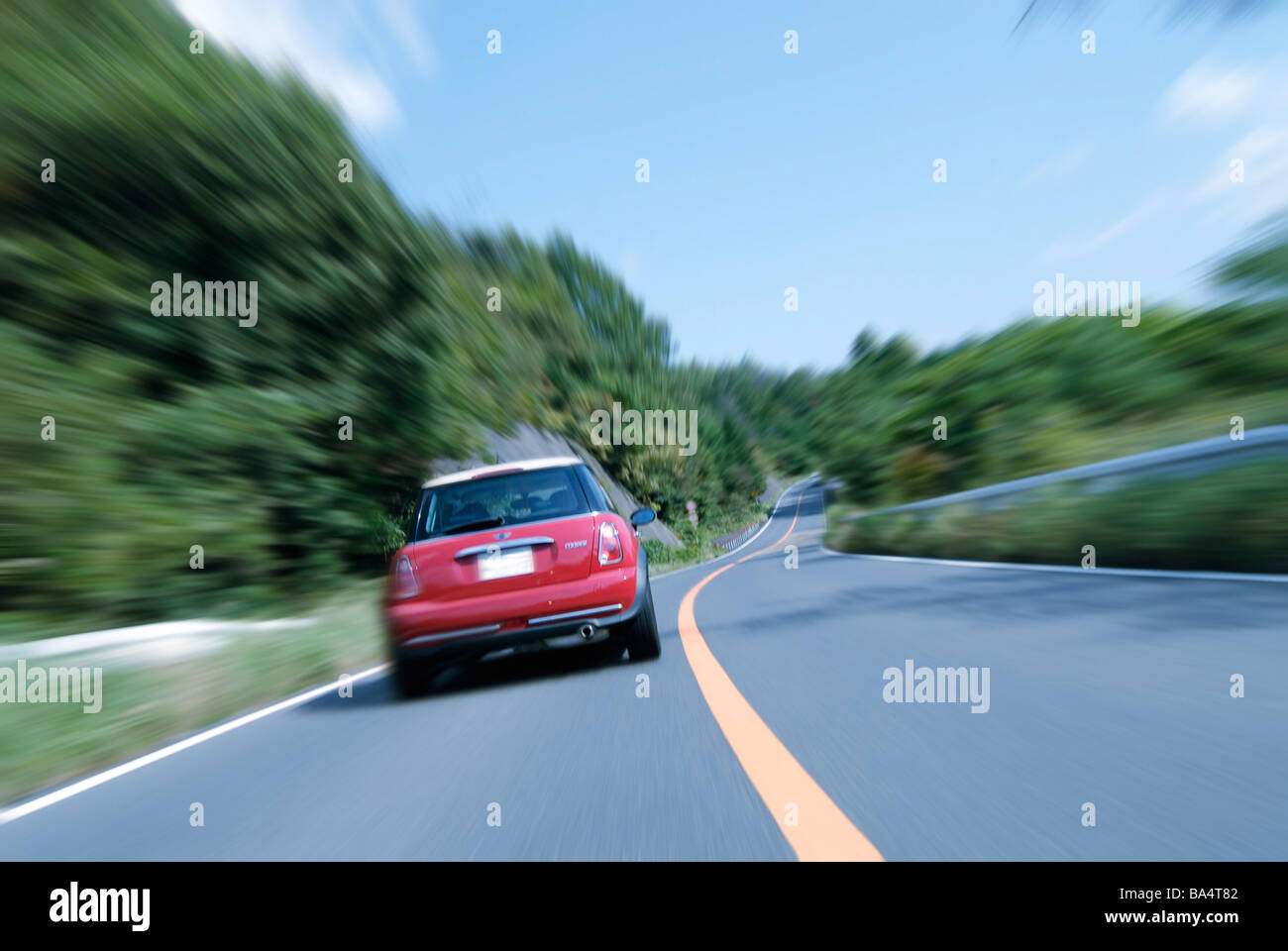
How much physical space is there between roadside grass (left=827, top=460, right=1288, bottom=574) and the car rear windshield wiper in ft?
21.1

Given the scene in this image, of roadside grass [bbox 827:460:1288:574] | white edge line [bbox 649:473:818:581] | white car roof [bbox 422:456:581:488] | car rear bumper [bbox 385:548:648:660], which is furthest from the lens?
white edge line [bbox 649:473:818:581]

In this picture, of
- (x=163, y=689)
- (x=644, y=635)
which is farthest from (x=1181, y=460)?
(x=163, y=689)

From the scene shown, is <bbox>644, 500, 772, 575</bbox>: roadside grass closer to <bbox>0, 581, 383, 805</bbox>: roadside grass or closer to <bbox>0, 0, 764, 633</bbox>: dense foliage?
<bbox>0, 0, 764, 633</bbox>: dense foliage

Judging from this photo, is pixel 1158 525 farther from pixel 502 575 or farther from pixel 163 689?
pixel 163 689

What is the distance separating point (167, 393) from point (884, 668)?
8.13 meters

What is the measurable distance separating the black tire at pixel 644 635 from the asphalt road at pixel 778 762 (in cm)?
17

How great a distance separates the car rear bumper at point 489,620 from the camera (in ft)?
19.8

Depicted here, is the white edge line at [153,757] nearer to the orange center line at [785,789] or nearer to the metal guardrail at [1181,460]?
the orange center line at [785,789]

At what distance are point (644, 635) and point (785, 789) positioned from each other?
3229 millimetres

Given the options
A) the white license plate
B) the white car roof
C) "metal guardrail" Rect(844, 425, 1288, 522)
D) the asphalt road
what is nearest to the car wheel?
the asphalt road

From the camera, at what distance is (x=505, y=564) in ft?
20.2

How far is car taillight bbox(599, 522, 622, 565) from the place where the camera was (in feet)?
20.7
